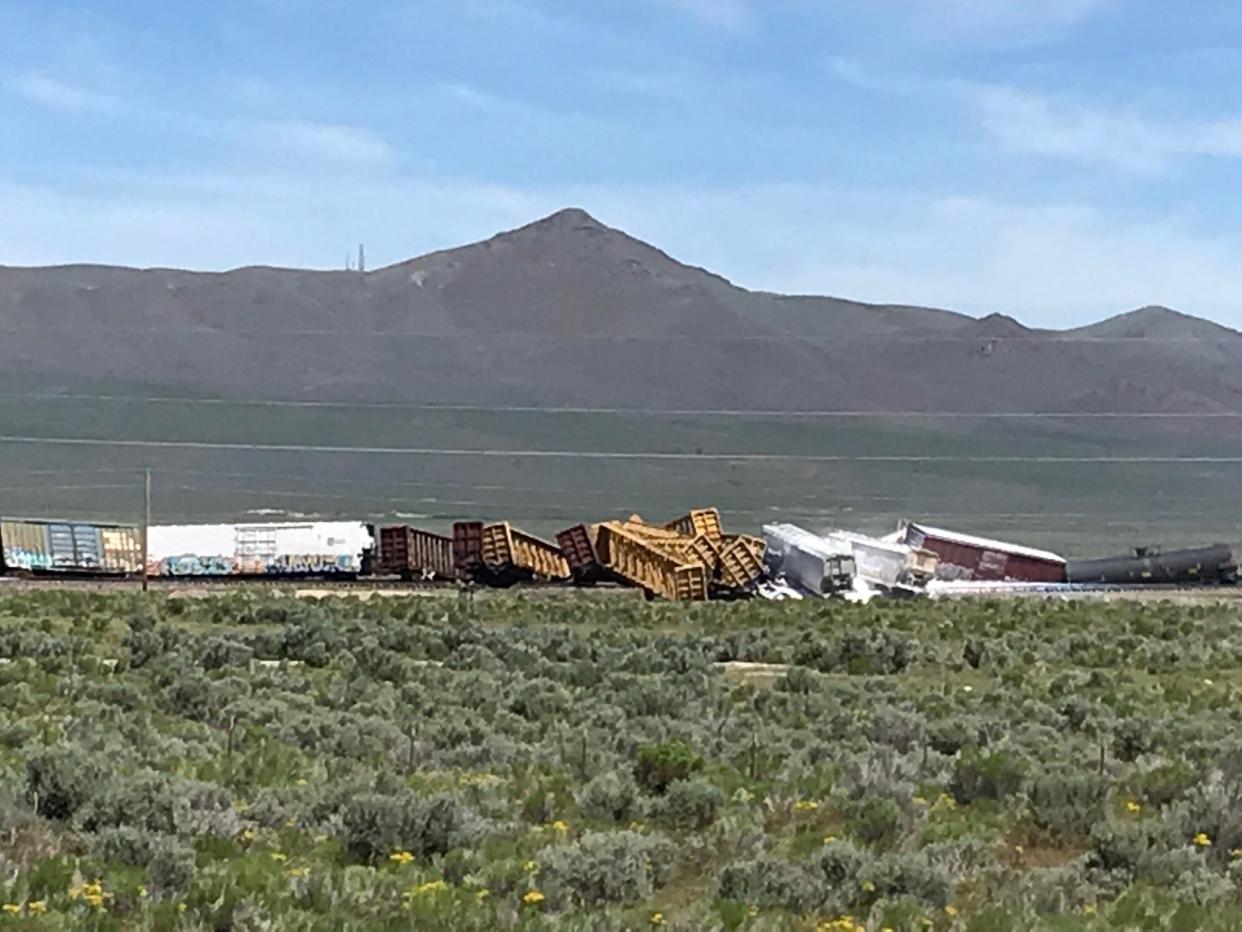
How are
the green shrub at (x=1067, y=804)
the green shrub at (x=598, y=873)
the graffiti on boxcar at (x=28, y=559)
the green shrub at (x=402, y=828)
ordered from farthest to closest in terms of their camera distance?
1. the graffiti on boxcar at (x=28, y=559)
2. the green shrub at (x=1067, y=804)
3. the green shrub at (x=402, y=828)
4. the green shrub at (x=598, y=873)

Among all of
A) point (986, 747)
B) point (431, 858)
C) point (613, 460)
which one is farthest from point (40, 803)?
point (613, 460)

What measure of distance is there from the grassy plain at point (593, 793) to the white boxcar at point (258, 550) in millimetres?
28902

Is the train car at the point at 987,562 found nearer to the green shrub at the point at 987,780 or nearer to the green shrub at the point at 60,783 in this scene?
the green shrub at the point at 987,780

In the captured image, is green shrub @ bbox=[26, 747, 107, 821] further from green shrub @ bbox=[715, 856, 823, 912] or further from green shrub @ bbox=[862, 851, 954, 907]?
green shrub @ bbox=[862, 851, 954, 907]

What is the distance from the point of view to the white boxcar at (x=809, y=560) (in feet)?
152

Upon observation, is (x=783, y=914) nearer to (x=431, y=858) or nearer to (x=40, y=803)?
(x=431, y=858)

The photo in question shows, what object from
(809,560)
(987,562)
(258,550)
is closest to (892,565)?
(809,560)

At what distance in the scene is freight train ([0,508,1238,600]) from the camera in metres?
47.8

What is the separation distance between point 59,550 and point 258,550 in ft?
18.7

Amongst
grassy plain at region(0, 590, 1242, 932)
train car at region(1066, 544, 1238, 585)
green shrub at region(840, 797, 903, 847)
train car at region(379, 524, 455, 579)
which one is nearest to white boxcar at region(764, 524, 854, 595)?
train car at region(1066, 544, 1238, 585)

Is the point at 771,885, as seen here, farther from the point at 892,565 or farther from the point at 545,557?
the point at 545,557

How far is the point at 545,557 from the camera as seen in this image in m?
50.4

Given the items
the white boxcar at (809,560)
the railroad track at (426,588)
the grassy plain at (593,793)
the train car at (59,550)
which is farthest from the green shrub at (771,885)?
the train car at (59,550)

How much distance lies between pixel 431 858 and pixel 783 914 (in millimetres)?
2079
